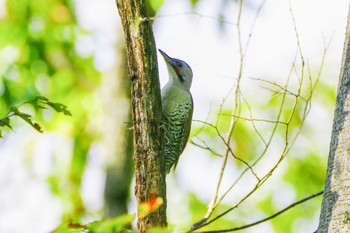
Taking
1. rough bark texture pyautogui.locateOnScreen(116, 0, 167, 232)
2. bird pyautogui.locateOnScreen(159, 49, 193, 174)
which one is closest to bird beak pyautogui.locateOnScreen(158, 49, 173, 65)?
bird pyautogui.locateOnScreen(159, 49, 193, 174)

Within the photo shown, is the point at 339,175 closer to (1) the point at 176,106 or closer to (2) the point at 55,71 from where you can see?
(1) the point at 176,106

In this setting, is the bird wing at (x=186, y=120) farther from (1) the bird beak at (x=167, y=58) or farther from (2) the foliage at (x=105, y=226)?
(2) the foliage at (x=105, y=226)

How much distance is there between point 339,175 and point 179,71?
3.61m

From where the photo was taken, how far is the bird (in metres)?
6.48

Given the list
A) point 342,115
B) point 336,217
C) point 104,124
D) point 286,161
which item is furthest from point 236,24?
point 286,161

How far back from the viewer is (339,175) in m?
3.33

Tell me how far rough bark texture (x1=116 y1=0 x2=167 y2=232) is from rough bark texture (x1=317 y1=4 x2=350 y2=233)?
32.0 inches

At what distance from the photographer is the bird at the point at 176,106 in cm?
648

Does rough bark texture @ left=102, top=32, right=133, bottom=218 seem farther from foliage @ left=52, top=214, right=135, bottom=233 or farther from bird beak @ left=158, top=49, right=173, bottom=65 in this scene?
foliage @ left=52, top=214, right=135, bottom=233

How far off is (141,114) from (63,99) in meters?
5.61

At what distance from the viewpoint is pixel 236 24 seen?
15.3ft

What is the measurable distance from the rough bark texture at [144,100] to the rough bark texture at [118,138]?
113 inches

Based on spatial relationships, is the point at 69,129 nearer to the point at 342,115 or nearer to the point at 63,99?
the point at 63,99

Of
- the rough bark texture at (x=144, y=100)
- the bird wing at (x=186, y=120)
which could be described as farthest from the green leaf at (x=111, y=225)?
the bird wing at (x=186, y=120)
